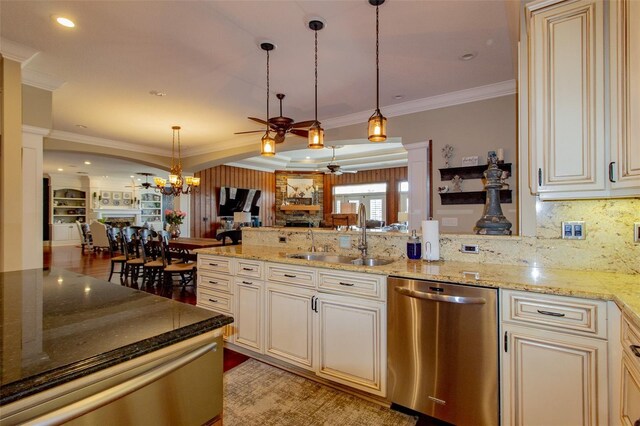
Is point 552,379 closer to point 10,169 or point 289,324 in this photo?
point 289,324

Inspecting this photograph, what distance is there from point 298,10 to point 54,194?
13953 mm

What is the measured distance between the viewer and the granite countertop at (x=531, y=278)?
4.83 feet

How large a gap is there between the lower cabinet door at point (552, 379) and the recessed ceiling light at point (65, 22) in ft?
12.6

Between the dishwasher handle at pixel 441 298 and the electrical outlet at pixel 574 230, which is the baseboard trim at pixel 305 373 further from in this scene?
the electrical outlet at pixel 574 230

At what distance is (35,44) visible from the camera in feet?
9.62

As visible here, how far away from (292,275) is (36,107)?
3.63 metres

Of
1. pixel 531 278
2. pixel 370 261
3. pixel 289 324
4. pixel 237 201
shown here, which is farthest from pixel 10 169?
pixel 237 201

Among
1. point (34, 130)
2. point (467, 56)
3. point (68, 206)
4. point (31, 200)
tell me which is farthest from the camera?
point (68, 206)

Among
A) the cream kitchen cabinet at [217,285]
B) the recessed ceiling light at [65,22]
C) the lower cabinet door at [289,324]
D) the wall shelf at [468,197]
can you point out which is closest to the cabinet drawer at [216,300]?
the cream kitchen cabinet at [217,285]

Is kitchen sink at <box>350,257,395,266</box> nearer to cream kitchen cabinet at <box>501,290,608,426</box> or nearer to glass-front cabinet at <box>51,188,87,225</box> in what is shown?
cream kitchen cabinet at <box>501,290,608,426</box>

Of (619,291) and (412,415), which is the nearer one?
(619,291)

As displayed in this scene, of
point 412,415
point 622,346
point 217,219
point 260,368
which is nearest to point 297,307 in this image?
point 260,368

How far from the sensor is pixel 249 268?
2.78 metres

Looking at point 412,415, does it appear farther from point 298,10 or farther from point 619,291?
point 298,10
